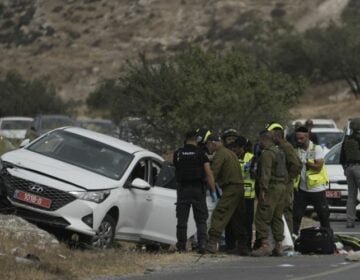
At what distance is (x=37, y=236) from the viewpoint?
11.2m

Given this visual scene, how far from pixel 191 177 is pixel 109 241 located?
4.46 feet

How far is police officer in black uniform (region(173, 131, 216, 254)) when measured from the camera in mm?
11906

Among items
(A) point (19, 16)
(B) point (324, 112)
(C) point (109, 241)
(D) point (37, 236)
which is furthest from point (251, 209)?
(A) point (19, 16)

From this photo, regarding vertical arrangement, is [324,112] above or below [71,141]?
above

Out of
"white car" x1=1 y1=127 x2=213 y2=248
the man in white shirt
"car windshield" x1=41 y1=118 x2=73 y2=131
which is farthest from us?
"car windshield" x1=41 y1=118 x2=73 y2=131

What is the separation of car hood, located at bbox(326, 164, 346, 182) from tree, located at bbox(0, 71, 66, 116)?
109ft

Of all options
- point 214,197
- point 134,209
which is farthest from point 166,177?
point 134,209

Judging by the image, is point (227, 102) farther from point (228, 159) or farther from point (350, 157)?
point (228, 159)

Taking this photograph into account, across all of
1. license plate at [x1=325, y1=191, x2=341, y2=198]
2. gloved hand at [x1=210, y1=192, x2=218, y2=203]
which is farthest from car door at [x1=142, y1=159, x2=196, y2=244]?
license plate at [x1=325, y1=191, x2=341, y2=198]

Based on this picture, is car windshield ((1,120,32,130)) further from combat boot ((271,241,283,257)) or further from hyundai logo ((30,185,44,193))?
combat boot ((271,241,283,257))

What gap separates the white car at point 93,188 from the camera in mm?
11562

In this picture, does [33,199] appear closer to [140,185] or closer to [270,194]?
[140,185]

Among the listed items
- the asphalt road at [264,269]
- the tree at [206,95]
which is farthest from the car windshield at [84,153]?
the tree at [206,95]

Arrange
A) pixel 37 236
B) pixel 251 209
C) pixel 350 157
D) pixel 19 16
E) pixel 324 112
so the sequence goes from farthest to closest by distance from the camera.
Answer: pixel 19 16 < pixel 324 112 < pixel 350 157 < pixel 251 209 < pixel 37 236
